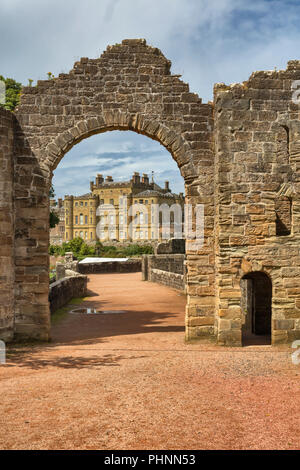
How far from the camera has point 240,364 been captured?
311 inches

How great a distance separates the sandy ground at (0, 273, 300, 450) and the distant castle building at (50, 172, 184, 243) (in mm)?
67859

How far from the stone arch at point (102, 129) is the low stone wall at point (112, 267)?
24764 millimetres

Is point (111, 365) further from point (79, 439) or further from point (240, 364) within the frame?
point (79, 439)

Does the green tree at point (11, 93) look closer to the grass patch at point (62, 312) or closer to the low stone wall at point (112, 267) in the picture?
the grass patch at point (62, 312)

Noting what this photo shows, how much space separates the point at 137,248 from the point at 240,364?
4798 centimetres

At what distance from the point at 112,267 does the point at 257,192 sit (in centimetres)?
2761

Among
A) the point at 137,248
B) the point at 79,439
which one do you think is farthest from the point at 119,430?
the point at 137,248

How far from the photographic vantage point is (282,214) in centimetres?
1092

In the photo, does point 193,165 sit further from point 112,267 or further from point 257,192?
point 112,267

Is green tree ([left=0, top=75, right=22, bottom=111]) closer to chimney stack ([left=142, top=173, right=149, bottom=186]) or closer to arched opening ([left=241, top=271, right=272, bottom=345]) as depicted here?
arched opening ([left=241, top=271, right=272, bottom=345])

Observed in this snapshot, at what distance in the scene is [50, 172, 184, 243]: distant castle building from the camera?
260 ft

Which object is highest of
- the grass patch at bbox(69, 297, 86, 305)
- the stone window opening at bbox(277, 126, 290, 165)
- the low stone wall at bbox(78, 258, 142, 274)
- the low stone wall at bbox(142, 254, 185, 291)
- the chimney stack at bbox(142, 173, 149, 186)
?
the chimney stack at bbox(142, 173, 149, 186)

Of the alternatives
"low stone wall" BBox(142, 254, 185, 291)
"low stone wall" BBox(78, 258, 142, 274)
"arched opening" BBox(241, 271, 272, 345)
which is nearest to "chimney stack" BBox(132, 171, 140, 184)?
"low stone wall" BBox(78, 258, 142, 274)

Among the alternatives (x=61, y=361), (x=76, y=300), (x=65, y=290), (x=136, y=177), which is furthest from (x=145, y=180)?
(x=61, y=361)
